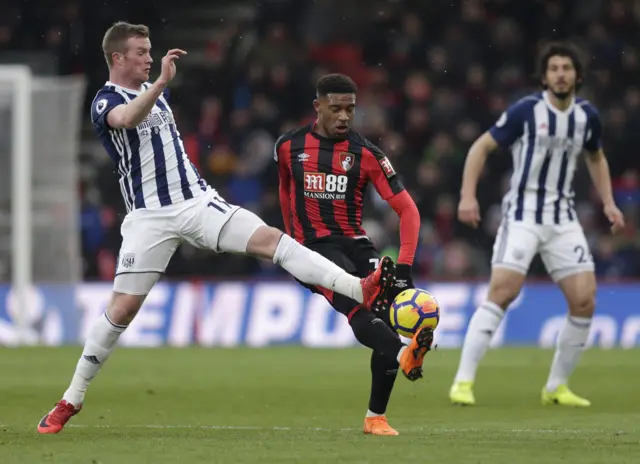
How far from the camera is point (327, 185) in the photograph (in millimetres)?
7750

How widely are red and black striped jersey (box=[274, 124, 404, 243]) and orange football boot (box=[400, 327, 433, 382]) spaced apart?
1113 mm

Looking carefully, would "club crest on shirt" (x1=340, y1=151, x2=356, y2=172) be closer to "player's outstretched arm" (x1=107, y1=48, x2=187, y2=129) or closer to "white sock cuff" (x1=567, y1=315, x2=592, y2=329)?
"player's outstretched arm" (x1=107, y1=48, x2=187, y2=129)

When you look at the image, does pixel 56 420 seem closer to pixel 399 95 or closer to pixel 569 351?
pixel 569 351

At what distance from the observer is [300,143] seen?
7.86 metres

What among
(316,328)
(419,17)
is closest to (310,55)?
(419,17)

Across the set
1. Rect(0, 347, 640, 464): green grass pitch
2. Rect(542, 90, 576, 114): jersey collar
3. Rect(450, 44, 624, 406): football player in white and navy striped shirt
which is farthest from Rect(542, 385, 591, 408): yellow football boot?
Rect(542, 90, 576, 114): jersey collar

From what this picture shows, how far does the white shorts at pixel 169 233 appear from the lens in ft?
24.3

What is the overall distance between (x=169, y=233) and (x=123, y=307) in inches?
19.0

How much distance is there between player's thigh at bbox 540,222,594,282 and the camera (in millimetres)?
9523

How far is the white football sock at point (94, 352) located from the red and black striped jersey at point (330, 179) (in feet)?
4.04

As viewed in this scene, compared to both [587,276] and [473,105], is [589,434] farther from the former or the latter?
[473,105]

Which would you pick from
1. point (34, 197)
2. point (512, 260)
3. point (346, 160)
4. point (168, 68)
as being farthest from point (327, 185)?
point (34, 197)

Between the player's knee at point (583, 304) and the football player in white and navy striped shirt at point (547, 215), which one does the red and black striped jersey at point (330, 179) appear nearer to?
the football player in white and navy striped shirt at point (547, 215)

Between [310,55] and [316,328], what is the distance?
587cm
